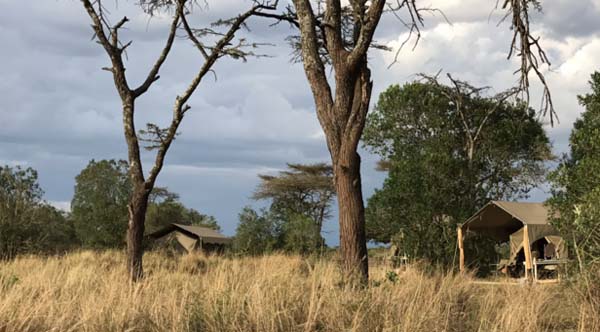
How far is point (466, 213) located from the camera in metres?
23.3

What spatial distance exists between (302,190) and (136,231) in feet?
96.0

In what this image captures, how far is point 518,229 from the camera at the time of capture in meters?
25.2

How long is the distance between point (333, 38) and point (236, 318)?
4.68 meters

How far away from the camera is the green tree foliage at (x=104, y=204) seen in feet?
101

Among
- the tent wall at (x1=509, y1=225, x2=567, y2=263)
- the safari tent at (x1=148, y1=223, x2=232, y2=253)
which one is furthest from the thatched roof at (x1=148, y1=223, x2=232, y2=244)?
the tent wall at (x1=509, y1=225, x2=567, y2=263)

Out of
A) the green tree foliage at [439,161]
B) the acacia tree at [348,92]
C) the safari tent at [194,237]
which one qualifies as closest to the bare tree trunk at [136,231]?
the acacia tree at [348,92]

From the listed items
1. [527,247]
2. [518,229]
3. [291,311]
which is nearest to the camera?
[291,311]

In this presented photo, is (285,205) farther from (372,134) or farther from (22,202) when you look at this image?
(22,202)

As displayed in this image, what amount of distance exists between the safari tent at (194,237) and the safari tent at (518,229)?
17.5 metres

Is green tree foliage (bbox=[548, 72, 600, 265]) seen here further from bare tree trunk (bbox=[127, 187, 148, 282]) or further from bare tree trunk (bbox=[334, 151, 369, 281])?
bare tree trunk (bbox=[127, 187, 148, 282])

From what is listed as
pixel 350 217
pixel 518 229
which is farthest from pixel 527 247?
pixel 350 217

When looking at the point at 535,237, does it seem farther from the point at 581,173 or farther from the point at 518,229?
the point at 581,173

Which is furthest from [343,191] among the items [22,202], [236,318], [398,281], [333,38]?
[22,202]

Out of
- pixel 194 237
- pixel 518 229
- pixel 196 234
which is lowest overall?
pixel 194 237
